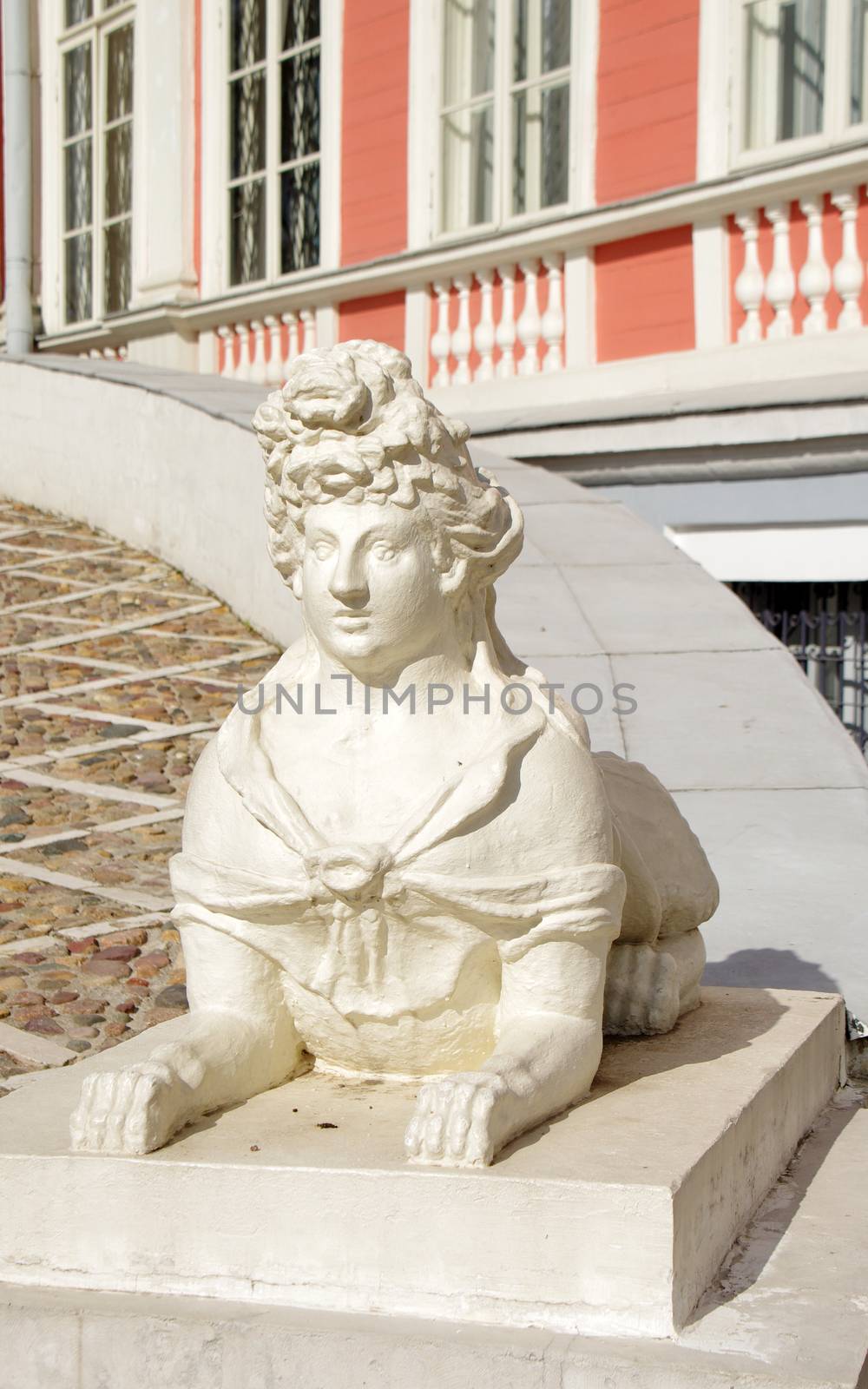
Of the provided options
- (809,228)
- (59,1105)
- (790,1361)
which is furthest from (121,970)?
(809,228)

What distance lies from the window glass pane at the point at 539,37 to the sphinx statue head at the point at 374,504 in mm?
7854

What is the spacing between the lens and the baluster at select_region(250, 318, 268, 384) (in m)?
12.4

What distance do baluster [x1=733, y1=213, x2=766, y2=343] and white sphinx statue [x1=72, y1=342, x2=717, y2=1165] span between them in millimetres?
5769

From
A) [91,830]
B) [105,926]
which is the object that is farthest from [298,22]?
[105,926]

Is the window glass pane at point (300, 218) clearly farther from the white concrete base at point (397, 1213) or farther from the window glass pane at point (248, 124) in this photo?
the white concrete base at point (397, 1213)

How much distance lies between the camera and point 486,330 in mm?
9891

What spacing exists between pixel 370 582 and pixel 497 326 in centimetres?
742

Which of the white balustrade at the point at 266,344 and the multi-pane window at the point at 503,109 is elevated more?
the multi-pane window at the point at 503,109

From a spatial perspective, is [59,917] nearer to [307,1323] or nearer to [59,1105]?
[59,1105]

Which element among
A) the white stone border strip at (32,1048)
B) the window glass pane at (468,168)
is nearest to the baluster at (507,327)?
the window glass pane at (468,168)

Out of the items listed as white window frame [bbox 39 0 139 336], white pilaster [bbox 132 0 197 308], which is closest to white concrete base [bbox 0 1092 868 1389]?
white pilaster [bbox 132 0 197 308]

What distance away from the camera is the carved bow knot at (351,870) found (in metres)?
2.76

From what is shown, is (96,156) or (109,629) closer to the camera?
(109,629)

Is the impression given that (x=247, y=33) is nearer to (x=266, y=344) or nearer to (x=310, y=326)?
(x=266, y=344)
